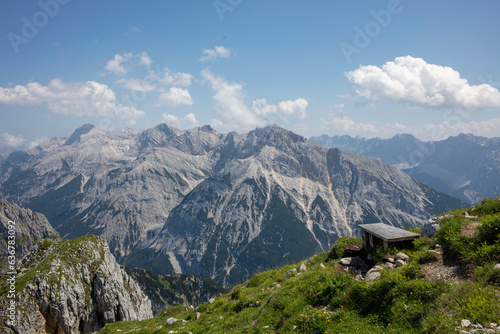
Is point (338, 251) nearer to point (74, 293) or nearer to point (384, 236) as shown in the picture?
point (384, 236)

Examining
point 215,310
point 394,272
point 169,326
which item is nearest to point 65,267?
point 169,326

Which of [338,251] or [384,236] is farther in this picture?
[338,251]

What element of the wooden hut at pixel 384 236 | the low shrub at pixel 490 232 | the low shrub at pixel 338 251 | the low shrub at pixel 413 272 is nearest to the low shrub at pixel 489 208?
the wooden hut at pixel 384 236

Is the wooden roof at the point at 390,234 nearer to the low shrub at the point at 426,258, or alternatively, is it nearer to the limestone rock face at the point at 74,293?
the low shrub at the point at 426,258

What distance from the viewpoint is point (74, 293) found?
58.8 meters

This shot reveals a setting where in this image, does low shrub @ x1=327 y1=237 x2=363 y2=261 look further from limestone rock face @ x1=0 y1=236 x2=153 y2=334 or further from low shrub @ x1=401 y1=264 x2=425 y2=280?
limestone rock face @ x1=0 y1=236 x2=153 y2=334

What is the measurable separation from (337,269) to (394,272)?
494cm

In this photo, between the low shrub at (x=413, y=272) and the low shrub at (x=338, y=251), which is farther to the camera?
the low shrub at (x=338, y=251)

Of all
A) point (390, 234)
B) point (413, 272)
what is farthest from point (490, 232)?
point (390, 234)

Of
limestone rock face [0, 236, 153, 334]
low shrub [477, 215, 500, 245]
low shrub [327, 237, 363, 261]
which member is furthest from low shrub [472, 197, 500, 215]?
limestone rock face [0, 236, 153, 334]

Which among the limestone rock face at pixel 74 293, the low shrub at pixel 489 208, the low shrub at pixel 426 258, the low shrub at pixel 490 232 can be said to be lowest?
the limestone rock face at pixel 74 293

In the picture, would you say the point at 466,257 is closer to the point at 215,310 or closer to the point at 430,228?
the point at 430,228

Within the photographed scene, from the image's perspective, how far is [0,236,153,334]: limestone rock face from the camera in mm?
52375

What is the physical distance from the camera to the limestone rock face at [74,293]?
172ft
